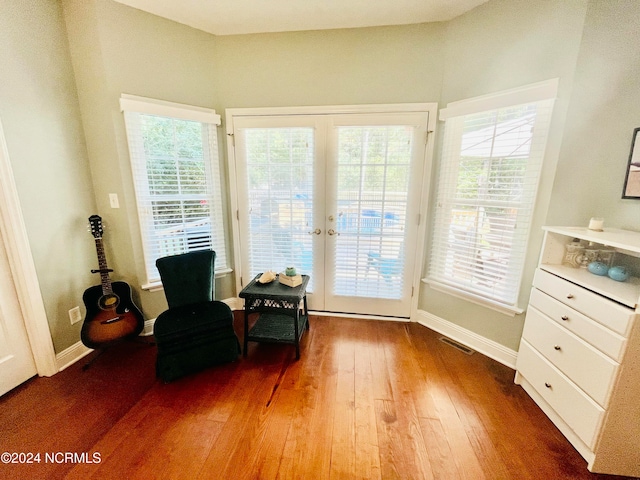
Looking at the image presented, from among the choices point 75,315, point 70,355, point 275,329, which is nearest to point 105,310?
point 75,315

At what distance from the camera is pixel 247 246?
261cm

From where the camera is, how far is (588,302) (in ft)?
4.17

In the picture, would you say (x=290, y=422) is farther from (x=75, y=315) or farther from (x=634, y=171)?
(x=634, y=171)

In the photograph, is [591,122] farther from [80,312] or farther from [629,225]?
[80,312]

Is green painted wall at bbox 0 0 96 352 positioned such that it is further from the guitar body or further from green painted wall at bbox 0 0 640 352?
the guitar body

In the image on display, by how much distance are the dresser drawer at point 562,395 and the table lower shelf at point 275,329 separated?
157cm

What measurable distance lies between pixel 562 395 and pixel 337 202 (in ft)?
6.41

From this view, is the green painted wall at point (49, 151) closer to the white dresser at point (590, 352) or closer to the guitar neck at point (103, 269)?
the guitar neck at point (103, 269)

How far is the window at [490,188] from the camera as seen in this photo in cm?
171

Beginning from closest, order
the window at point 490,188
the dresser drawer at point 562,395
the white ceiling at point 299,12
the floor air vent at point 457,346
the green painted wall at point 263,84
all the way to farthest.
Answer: the dresser drawer at point 562,395 < the green painted wall at point 263,84 < the window at point 490,188 < the white ceiling at point 299,12 < the floor air vent at point 457,346

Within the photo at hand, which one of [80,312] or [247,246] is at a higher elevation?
[247,246]

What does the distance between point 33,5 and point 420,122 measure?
9.12 ft

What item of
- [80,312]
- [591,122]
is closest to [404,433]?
[591,122]

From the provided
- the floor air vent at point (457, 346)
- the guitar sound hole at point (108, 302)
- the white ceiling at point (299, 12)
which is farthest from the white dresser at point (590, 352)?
the guitar sound hole at point (108, 302)
